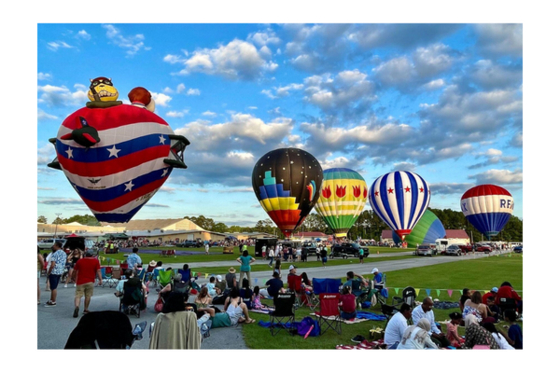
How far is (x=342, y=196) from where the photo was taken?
50500 millimetres

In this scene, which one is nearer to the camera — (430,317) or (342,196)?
(430,317)

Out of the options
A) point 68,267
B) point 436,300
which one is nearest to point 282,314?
point 436,300

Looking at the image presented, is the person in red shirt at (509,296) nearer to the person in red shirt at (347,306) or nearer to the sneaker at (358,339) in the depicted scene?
the person in red shirt at (347,306)

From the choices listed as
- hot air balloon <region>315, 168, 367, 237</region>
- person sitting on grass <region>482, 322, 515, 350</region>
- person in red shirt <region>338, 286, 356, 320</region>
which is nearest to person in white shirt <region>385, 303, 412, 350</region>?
person sitting on grass <region>482, 322, 515, 350</region>

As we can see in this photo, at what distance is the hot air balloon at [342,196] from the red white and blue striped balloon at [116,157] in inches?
1306

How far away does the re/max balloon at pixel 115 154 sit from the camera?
Result: 17.8 meters

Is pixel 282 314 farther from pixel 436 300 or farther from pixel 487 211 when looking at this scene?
pixel 487 211

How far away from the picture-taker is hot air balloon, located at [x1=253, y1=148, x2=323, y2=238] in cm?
3472

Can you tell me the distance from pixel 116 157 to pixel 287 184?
→ 18.5 meters

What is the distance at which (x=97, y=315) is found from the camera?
17.6ft

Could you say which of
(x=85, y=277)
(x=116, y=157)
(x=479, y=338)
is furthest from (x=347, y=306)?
(x=116, y=157)

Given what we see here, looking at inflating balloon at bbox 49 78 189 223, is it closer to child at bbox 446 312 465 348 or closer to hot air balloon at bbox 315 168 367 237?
child at bbox 446 312 465 348

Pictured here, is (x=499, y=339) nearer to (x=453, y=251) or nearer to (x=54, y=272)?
(x=54, y=272)

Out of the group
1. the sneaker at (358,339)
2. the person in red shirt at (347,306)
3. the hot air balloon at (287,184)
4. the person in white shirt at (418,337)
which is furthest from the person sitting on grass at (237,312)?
the hot air balloon at (287,184)
